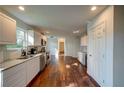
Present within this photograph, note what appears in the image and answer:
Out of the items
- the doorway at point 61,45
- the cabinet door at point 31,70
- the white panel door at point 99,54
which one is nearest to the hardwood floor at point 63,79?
the cabinet door at point 31,70

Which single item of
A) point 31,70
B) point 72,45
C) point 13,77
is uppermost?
point 72,45

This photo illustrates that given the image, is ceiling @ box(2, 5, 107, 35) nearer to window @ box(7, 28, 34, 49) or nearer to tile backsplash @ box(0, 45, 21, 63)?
window @ box(7, 28, 34, 49)

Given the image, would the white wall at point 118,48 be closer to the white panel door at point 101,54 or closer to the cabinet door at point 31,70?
the white panel door at point 101,54

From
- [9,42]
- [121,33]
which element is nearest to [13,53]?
[9,42]

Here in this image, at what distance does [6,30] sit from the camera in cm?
327

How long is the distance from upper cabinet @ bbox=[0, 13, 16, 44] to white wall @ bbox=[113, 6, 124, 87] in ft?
8.87

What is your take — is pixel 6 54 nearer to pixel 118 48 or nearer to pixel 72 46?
pixel 118 48

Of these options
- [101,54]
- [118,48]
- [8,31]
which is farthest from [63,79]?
[8,31]

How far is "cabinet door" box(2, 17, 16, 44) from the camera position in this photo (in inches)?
124

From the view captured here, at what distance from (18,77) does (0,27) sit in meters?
1.28

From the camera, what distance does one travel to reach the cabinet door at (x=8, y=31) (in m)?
3.16

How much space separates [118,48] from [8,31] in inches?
111

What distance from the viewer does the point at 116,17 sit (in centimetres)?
315
